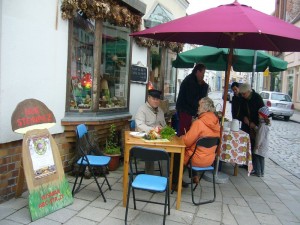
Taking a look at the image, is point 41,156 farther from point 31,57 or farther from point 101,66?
point 101,66

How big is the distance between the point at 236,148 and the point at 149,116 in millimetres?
1618

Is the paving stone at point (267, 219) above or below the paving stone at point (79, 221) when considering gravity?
below

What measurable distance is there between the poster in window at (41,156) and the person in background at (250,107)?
3.89 metres

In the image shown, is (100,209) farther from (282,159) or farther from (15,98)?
(282,159)

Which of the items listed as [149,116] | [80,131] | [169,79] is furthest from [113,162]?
[169,79]

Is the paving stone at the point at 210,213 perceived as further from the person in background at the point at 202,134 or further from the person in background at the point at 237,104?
the person in background at the point at 237,104

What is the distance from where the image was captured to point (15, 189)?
4.11 m

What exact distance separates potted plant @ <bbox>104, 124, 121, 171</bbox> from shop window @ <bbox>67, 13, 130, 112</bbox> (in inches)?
18.7

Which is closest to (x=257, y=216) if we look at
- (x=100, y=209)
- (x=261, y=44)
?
(x=100, y=209)

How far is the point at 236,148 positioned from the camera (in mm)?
5336

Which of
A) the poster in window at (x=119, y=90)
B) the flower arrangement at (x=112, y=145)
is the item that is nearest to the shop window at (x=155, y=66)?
the poster in window at (x=119, y=90)

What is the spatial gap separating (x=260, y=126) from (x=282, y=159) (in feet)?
7.96

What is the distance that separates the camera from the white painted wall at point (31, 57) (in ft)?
12.1

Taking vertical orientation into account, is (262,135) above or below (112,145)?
above
